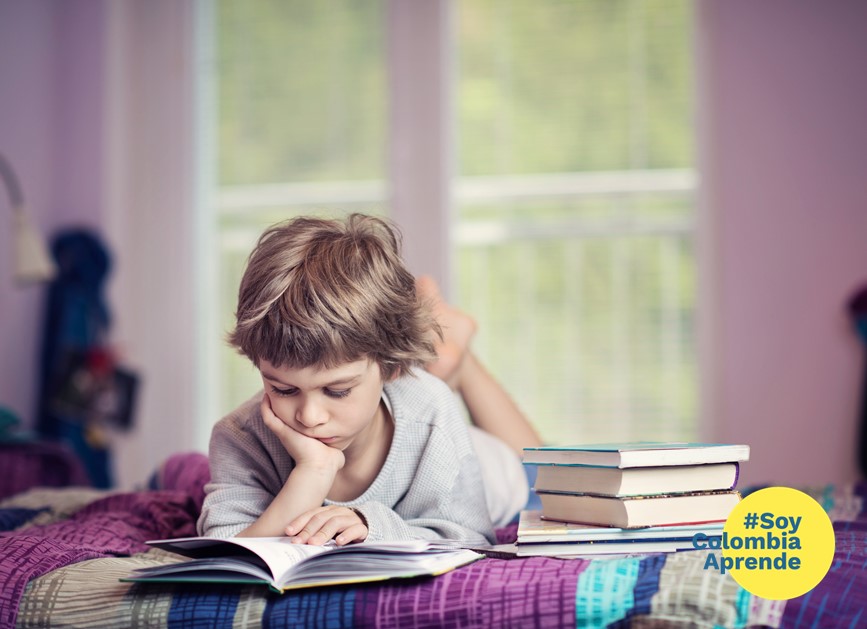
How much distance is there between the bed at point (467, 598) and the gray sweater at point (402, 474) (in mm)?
162

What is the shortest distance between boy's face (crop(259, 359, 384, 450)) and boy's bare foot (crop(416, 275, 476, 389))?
0.59m

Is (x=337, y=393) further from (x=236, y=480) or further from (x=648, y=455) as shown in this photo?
(x=648, y=455)

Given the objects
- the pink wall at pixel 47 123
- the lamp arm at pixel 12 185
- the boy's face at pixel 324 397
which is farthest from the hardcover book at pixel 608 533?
the pink wall at pixel 47 123

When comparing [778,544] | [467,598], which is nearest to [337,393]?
[467,598]

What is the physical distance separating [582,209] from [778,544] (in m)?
2.70

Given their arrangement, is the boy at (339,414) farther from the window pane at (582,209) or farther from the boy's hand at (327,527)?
the window pane at (582,209)

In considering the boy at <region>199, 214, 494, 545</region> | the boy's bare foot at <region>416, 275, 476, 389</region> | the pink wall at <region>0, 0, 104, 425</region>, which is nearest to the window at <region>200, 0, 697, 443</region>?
the pink wall at <region>0, 0, 104, 425</region>

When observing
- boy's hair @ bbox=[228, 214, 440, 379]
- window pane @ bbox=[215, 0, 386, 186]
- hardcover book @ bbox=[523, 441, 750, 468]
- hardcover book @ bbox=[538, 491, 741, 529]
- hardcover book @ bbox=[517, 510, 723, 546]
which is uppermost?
window pane @ bbox=[215, 0, 386, 186]

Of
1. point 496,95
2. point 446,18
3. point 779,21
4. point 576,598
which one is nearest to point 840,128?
point 779,21

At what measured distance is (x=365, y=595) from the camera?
1.06m

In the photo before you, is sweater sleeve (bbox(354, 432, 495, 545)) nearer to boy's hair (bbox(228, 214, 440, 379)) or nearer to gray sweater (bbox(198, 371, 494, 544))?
gray sweater (bbox(198, 371, 494, 544))

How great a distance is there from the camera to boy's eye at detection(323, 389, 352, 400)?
1292mm

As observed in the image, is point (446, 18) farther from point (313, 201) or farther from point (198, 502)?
point (198, 502)

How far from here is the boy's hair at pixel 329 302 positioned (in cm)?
126
